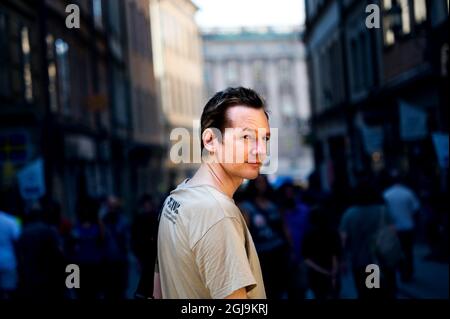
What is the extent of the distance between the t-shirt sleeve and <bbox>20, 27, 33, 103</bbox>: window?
17.9 metres

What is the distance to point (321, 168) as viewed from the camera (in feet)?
120

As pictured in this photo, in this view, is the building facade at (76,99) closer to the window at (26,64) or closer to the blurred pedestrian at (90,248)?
the window at (26,64)

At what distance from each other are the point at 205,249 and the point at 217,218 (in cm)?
9

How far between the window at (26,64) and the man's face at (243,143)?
17.7 m

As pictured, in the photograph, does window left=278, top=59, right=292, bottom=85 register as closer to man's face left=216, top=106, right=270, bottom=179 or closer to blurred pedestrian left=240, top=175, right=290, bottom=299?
blurred pedestrian left=240, top=175, right=290, bottom=299

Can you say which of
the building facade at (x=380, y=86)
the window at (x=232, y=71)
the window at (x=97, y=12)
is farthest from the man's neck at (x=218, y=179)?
the window at (x=232, y=71)

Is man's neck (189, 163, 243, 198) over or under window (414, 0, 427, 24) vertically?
under

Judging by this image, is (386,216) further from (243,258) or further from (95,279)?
(243,258)

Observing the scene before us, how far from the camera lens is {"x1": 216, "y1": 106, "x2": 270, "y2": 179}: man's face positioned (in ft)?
8.59

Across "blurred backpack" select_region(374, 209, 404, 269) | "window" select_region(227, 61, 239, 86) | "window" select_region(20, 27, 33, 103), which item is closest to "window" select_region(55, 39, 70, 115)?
"window" select_region(20, 27, 33, 103)

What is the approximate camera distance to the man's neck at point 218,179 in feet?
8.80

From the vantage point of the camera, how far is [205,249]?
2.42m

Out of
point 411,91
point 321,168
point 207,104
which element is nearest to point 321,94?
point 321,168
